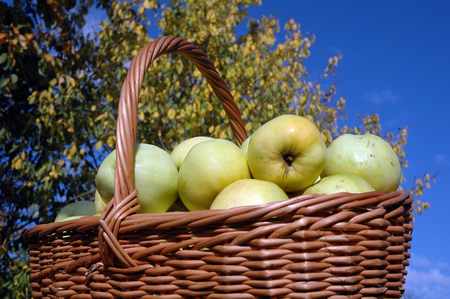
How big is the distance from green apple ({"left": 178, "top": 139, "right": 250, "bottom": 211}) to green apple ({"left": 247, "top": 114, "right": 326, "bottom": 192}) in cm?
4

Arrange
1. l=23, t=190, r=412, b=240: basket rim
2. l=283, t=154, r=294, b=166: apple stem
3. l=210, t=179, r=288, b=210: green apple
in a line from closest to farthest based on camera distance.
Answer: l=23, t=190, r=412, b=240: basket rim → l=210, t=179, r=288, b=210: green apple → l=283, t=154, r=294, b=166: apple stem

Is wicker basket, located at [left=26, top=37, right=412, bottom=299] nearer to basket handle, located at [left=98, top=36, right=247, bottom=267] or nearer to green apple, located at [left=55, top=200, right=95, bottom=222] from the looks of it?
basket handle, located at [left=98, top=36, right=247, bottom=267]

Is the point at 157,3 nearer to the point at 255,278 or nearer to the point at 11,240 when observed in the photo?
the point at 11,240

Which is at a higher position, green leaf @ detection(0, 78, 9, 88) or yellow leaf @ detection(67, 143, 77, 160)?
green leaf @ detection(0, 78, 9, 88)

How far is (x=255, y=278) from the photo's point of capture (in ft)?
2.70

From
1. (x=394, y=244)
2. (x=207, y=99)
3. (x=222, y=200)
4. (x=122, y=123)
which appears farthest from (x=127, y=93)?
(x=207, y=99)

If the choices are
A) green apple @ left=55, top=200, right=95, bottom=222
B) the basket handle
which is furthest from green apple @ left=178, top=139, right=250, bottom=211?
green apple @ left=55, top=200, right=95, bottom=222

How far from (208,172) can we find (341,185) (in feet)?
0.83

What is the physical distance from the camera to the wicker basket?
817 millimetres

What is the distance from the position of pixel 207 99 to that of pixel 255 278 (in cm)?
196

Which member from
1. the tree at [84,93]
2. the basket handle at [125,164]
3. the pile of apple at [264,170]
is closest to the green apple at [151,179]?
the pile of apple at [264,170]

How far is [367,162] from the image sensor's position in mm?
1099

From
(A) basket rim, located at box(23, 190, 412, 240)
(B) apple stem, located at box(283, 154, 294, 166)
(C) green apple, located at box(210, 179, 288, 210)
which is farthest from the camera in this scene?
(B) apple stem, located at box(283, 154, 294, 166)

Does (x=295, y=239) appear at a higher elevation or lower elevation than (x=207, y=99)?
lower
